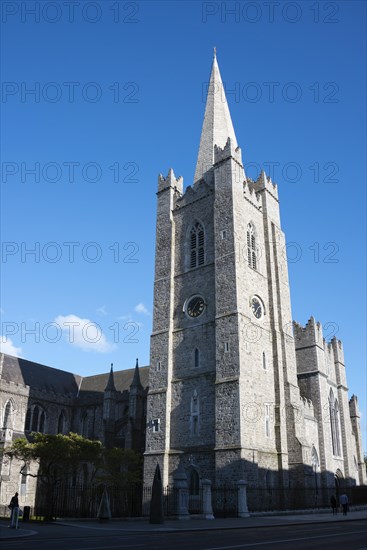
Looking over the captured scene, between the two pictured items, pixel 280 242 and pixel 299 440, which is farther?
pixel 280 242

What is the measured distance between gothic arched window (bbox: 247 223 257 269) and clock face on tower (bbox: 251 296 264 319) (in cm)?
267

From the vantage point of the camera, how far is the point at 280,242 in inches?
1576

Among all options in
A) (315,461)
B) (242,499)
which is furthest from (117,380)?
(242,499)

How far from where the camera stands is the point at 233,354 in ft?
101

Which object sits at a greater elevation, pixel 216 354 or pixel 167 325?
pixel 167 325

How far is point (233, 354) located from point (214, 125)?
74.3 ft

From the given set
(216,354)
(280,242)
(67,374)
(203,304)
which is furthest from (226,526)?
(67,374)

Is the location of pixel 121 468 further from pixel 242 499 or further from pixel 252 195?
pixel 252 195

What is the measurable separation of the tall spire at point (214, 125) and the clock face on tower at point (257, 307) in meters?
12.4

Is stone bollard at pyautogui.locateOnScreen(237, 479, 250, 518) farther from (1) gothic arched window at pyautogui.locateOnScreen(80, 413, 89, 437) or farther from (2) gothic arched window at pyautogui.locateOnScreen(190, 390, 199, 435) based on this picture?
(1) gothic arched window at pyautogui.locateOnScreen(80, 413, 89, 437)

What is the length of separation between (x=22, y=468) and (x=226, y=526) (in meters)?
22.5

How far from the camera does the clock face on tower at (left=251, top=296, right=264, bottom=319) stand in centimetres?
3484

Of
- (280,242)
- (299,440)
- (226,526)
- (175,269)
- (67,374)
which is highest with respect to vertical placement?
(280,242)

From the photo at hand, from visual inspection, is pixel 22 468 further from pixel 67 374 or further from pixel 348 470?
pixel 348 470
